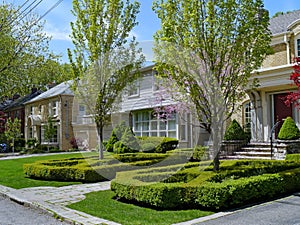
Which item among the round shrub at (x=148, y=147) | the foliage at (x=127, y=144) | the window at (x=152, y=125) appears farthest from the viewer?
the window at (x=152, y=125)

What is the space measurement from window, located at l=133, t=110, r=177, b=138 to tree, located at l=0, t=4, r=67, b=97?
10.9m

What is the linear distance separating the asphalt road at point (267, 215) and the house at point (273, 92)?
8695mm

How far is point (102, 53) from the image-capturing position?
47.3ft

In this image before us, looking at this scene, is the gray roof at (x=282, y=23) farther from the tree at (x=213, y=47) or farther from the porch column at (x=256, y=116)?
the tree at (x=213, y=47)

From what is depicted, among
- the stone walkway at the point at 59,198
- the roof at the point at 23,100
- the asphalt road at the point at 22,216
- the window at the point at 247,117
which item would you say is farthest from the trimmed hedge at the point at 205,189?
the roof at the point at 23,100

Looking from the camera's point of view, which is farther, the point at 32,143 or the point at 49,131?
the point at 32,143

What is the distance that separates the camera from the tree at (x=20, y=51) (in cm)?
2753

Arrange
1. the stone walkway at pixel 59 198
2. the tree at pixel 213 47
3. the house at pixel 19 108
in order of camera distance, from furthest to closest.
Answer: the house at pixel 19 108 < the tree at pixel 213 47 < the stone walkway at pixel 59 198

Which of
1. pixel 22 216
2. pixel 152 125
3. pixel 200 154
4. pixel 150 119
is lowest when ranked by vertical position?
pixel 22 216

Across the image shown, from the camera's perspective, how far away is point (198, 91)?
32.0ft

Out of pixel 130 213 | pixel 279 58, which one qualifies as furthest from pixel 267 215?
pixel 279 58

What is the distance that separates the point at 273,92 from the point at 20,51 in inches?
848

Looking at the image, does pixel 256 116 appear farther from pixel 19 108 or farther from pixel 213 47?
pixel 19 108

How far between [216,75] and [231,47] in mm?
900
